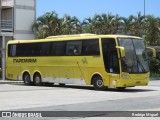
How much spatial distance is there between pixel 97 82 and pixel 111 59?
6.28ft

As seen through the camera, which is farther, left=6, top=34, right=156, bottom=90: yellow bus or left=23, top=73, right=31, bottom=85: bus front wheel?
left=23, top=73, right=31, bottom=85: bus front wheel

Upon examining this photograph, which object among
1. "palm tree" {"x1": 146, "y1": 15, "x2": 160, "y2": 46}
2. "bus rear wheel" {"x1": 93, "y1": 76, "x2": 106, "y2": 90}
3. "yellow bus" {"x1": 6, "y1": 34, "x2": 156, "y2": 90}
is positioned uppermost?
"palm tree" {"x1": 146, "y1": 15, "x2": 160, "y2": 46}

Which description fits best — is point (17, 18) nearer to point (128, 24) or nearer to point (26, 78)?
point (26, 78)

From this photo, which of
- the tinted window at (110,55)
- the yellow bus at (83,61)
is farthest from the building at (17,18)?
the tinted window at (110,55)

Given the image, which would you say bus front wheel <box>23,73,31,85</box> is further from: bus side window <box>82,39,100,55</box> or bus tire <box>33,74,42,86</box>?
bus side window <box>82,39,100,55</box>

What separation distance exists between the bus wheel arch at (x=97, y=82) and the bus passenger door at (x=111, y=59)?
0.82 m

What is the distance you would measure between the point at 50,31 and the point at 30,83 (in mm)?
19481

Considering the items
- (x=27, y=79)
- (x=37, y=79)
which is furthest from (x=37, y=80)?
(x=27, y=79)

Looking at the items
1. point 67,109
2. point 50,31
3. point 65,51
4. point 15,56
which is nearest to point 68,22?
point 50,31

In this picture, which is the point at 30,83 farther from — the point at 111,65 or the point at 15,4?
the point at 15,4

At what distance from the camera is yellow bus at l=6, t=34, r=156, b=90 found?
24.9m

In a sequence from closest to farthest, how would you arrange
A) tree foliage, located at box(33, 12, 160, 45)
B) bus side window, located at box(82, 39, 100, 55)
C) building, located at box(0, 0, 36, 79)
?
1. bus side window, located at box(82, 39, 100, 55)
2. building, located at box(0, 0, 36, 79)
3. tree foliage, located at box(33, 12, 160, 45)

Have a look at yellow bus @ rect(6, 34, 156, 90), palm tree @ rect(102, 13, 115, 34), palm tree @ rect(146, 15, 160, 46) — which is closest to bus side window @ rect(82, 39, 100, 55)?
yellow bus @ rect(6, 34, 156, 90)

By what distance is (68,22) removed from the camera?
181ft
